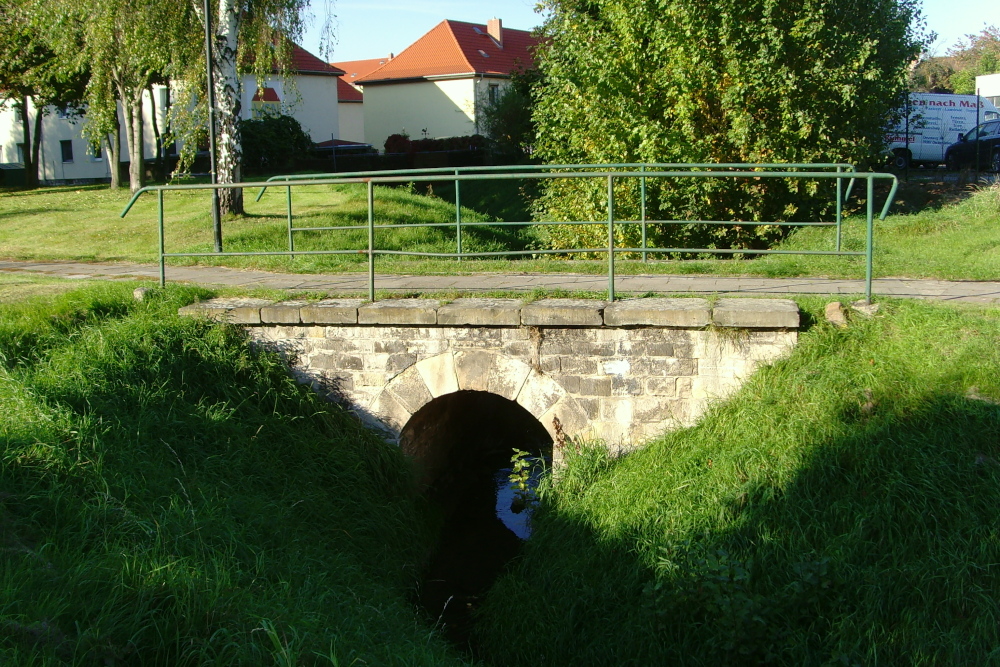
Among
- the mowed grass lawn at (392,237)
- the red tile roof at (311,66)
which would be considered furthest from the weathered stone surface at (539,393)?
the red tile roof at (311,66)

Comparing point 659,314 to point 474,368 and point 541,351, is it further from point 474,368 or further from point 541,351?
point 474,368

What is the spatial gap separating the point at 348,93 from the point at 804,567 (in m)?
47.2

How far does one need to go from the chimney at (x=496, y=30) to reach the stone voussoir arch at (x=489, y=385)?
42.8m

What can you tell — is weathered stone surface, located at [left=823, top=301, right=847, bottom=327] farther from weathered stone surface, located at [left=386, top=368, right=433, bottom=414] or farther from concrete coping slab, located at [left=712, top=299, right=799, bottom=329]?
weathered stone surface, located at [left=386, top=368, right=433, bottom=414]

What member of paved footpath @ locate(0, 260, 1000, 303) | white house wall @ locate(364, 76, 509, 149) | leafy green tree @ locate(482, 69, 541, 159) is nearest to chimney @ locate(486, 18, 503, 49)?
white house wall @ locate(364, 76, 509, 149)

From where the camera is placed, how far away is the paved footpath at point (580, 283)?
7699mm

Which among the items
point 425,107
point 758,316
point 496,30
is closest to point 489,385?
point 758,316

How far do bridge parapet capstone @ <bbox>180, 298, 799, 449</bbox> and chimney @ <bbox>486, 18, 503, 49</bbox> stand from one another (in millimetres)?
42580

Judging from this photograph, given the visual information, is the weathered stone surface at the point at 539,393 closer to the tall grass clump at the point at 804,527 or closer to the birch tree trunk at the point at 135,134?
the tall grass clump at the point at 804,527

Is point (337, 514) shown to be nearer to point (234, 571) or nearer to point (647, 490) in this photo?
point (234, 571)

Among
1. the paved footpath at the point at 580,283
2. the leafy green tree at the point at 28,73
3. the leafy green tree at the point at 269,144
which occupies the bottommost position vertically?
the paved footpath at the point at 580,283

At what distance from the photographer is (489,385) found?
7.36 metres

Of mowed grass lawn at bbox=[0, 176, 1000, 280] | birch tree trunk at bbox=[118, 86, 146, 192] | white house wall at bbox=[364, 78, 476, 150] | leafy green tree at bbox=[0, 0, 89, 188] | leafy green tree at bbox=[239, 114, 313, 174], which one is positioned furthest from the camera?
white house wall at bbox=[364, 78, 476, 150]

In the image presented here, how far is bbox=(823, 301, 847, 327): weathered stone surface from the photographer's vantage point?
6727 millimetres
